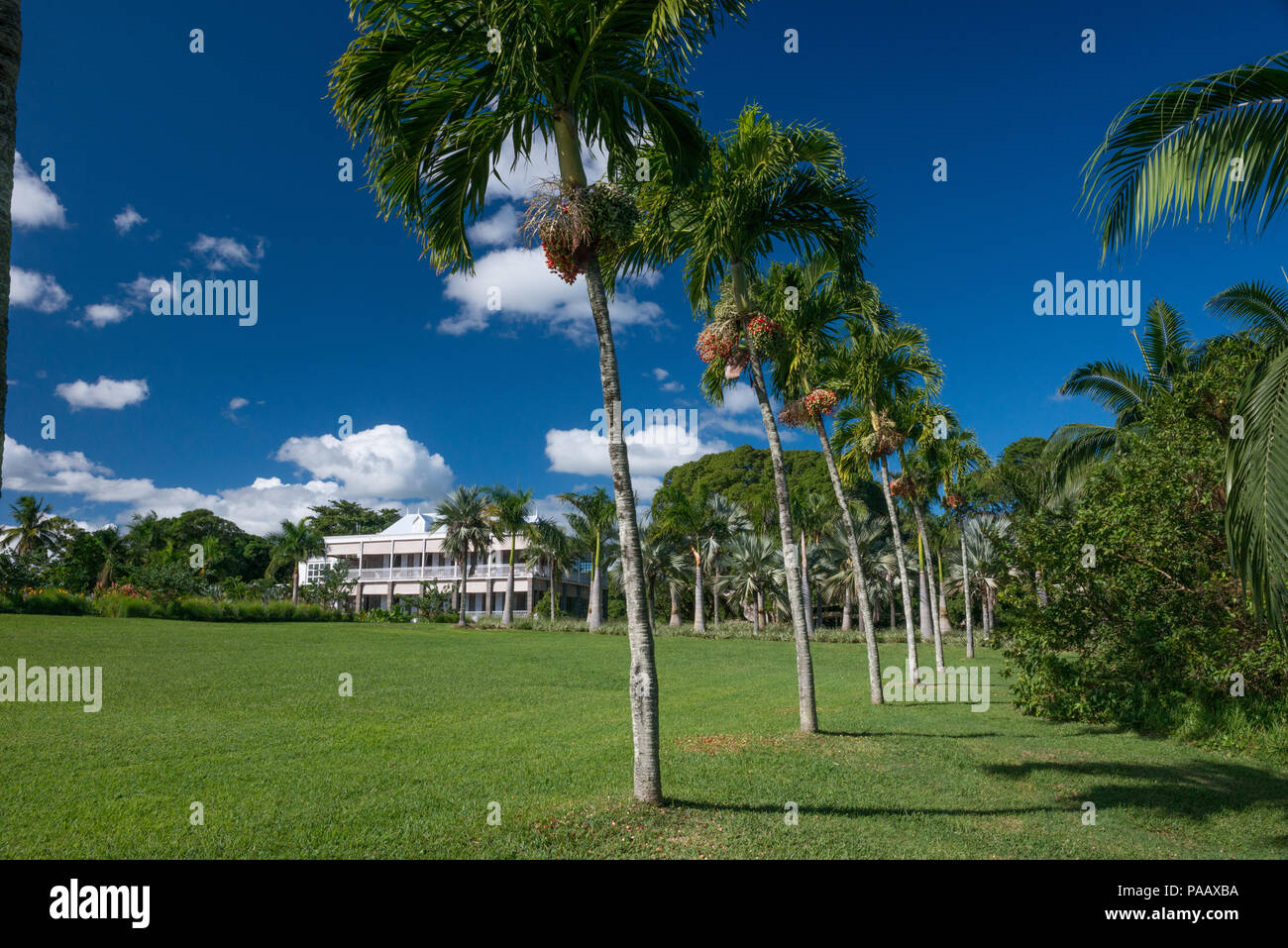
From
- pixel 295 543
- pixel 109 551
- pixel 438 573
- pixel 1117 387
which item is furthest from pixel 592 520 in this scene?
pixel 109 551

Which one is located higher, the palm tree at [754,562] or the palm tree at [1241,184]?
the palm tree at [1241,184]

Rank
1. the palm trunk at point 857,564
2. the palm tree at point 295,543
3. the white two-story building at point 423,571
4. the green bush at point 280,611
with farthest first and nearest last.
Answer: the white two-story building at point 423,571 < the palm tree at point 295,543 < the green bush at point 280,611 < the palm trunk at point 857,564

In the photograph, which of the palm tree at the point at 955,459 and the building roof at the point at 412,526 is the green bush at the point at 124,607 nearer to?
the building roof at the point at 412,526

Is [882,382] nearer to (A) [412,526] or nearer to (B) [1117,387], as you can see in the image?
(B) [1117,387]

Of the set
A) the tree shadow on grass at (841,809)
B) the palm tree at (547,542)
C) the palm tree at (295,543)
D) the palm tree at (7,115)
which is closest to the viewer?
the palm tree at (7,115)

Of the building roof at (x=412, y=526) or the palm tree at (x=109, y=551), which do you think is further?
the building roof at (x=412, y=526)

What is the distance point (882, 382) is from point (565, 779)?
40.5 feet

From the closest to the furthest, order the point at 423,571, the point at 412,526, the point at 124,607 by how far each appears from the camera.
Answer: the point at 124,607 → the point at 423,571 → the point at 412,526

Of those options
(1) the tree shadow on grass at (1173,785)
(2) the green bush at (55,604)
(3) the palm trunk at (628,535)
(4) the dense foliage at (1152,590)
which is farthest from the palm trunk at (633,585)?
(2) the green bush at (55,604)

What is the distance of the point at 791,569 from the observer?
11383mm

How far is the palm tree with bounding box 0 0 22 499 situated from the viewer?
129 inches

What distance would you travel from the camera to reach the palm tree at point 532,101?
21.6 feet

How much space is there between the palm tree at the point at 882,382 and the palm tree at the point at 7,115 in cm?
1406

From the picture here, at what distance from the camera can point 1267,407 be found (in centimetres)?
454
